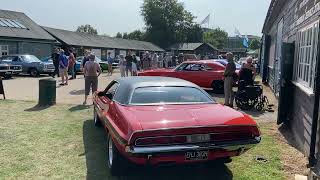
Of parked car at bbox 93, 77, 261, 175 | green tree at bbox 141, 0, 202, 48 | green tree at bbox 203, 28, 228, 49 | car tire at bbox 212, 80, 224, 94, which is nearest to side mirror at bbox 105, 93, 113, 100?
parked car at bbox 93, 77, 261, 175

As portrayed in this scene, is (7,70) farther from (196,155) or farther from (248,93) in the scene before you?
(196,155)

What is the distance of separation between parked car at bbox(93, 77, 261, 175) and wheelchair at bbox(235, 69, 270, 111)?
5.67m

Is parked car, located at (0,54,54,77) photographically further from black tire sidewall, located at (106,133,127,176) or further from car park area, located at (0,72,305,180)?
black tire sidewall, located at (106,133,127,176)

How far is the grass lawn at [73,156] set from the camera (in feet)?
19.2

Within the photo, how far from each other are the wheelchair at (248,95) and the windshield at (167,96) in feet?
18.1

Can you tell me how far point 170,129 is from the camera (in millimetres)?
5039

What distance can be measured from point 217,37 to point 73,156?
5022 inches

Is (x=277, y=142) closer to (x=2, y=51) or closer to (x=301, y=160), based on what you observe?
(x=301, y=160)

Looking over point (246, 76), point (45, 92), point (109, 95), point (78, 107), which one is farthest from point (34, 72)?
point (109, 95)

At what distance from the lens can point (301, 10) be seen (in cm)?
927

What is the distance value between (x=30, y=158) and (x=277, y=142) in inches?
180

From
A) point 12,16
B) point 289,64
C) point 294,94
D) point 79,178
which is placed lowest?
point 79,178

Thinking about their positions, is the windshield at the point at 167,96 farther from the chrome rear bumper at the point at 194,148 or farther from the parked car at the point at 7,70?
the parked car at the point at 7,70

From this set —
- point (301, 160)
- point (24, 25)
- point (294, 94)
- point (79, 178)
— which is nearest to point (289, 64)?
point (294, 94)
